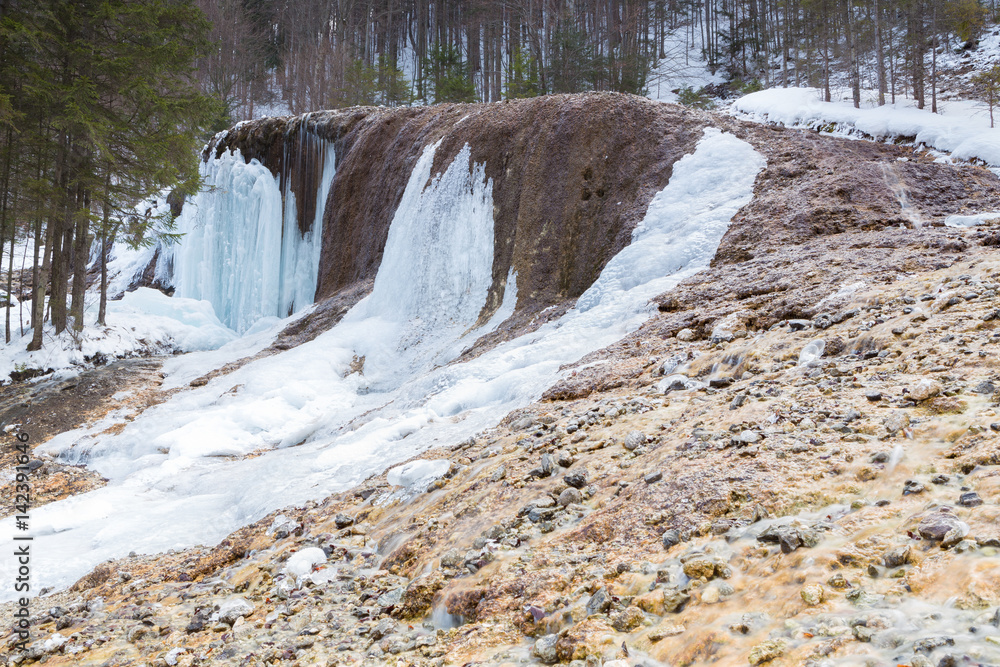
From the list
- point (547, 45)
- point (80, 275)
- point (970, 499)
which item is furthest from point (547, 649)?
point (547, 45)

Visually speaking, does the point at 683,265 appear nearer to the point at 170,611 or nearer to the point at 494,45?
the point at 170,611

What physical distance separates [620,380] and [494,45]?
119 feet

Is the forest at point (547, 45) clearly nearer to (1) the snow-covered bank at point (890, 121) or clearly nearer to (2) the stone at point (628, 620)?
(1) the snow-covered bank at point (890, 121)

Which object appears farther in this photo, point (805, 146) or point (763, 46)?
point (763, 46)

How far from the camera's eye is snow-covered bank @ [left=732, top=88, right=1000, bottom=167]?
9.49 meters

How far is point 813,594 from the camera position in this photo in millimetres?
2047

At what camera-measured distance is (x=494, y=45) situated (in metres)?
37.4

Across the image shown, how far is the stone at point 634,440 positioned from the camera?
4.08 m

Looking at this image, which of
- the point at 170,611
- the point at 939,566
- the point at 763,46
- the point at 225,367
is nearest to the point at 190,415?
the point at 225,367

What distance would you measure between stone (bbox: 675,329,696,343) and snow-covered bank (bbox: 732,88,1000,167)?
6324mm

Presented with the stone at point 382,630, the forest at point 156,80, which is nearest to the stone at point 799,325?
the stone at point 382,630

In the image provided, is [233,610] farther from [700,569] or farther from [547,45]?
[547,45]

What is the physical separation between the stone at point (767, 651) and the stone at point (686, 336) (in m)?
4.78

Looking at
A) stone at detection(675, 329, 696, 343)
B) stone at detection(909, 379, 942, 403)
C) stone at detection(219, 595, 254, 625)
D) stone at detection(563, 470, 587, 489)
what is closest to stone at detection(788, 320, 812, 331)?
stone at detection(675, 329, 696, 343)
